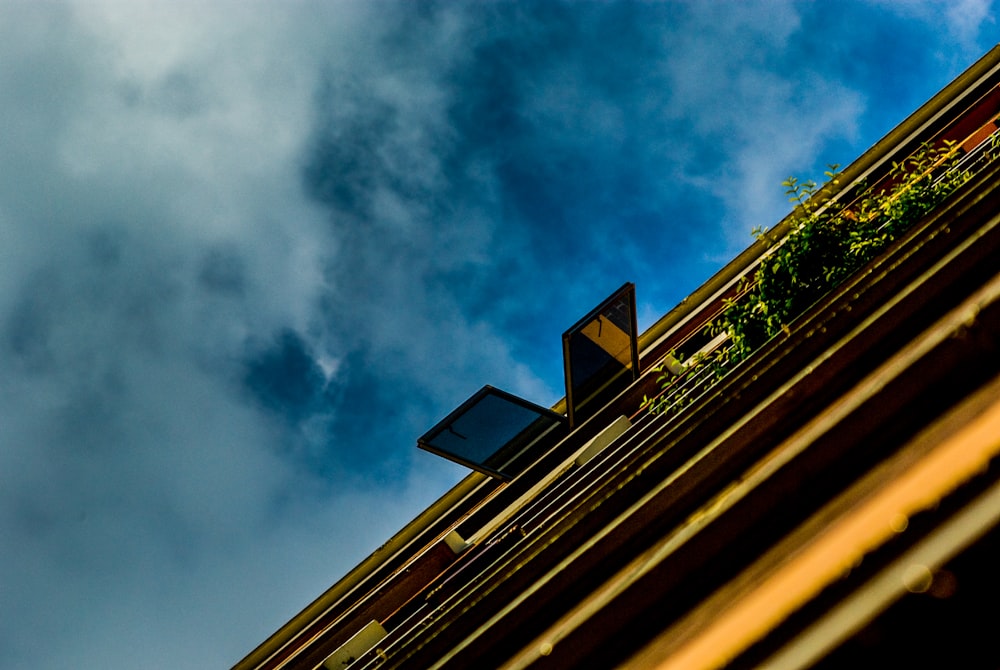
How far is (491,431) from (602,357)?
194 centimetres

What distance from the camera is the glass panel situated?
11570 millimetres

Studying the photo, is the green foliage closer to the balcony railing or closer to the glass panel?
the balcony railing

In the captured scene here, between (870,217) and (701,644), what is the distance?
638cm

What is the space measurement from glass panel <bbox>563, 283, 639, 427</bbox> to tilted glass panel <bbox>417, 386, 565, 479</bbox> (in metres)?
0.68

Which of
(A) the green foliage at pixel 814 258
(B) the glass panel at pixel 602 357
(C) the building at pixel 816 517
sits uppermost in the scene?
(B) the glass panel at pixel 602 357

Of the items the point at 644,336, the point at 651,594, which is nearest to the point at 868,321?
the point at 651,594

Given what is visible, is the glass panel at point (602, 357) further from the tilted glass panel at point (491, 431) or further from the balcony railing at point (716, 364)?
the balcony railing at point (716, 364)

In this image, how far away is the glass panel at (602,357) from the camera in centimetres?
1157

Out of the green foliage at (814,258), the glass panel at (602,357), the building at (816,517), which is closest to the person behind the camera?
the building at (816,517)

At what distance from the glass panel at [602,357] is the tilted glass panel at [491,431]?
2.22 ft

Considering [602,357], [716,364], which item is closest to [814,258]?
[716,364]

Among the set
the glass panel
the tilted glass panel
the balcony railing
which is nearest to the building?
the balcony railing

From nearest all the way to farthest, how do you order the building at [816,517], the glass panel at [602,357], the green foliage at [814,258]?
1. the building at [816,517]
2. the green foliage at [814,258]
3. the glass panel at [602,357]

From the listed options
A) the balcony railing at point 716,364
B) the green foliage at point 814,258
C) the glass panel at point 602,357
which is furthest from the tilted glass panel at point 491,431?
the green foliage at point 814,258
